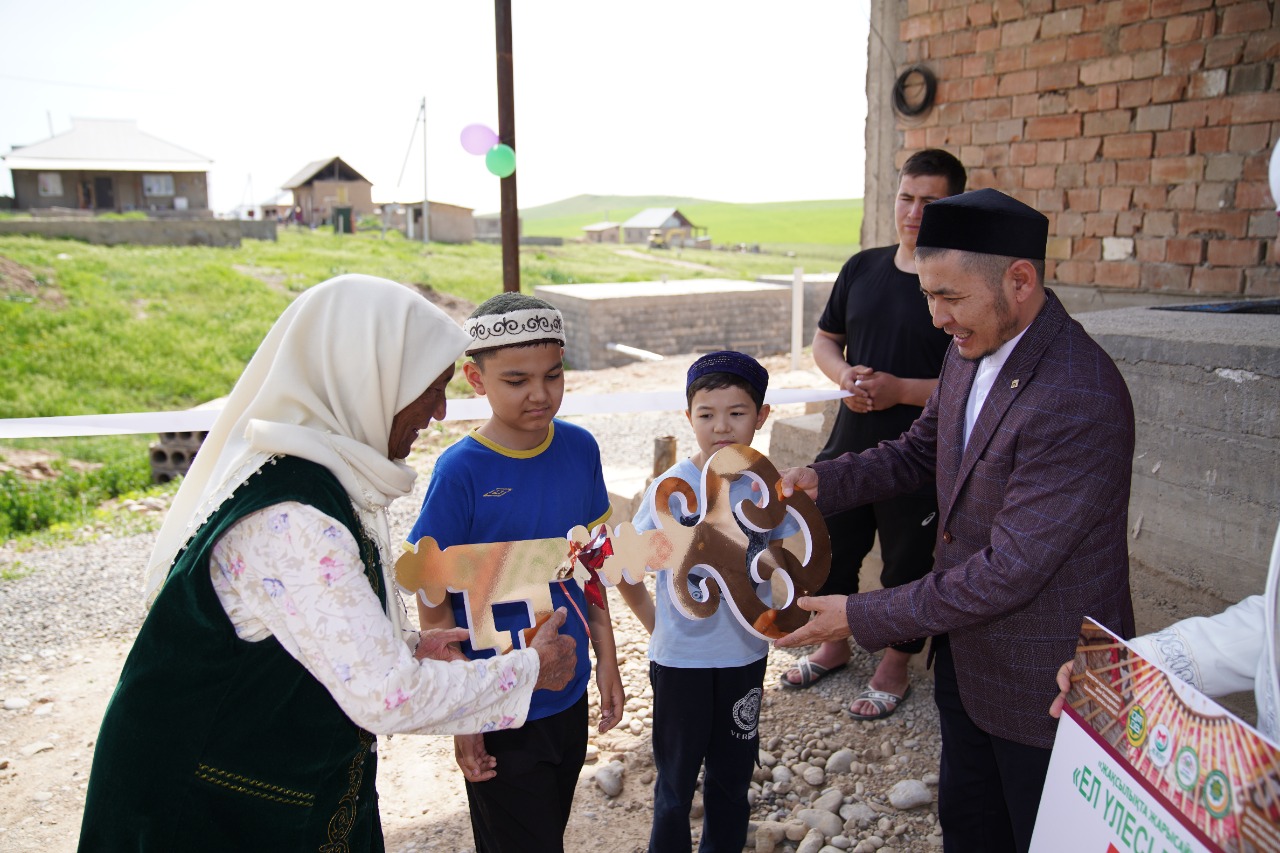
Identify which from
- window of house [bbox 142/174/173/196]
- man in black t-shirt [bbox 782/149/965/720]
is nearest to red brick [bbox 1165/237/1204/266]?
man in black t-shirt [bbox 782/149/965/720]

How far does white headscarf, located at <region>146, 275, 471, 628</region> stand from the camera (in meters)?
1.80

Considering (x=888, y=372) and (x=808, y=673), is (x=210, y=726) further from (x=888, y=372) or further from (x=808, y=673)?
(x=808, y=673)

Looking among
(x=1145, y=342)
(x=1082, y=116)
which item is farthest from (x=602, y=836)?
(x=1082, y=116)

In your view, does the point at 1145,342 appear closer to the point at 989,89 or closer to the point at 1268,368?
the point at 1268,368

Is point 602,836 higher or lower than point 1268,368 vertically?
lower

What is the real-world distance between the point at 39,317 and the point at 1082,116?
59.7 ft

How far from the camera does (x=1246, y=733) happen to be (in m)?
1.39

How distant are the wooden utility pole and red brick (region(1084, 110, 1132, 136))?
338 centimetres

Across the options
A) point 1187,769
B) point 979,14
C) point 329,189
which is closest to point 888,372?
point 1187,769

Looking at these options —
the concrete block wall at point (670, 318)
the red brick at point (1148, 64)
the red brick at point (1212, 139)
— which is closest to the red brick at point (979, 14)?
the red brick at point (1148, 64)

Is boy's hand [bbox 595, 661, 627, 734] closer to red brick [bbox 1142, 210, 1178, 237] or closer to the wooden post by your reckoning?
the wooden post

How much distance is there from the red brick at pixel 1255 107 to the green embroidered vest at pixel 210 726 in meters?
5.06

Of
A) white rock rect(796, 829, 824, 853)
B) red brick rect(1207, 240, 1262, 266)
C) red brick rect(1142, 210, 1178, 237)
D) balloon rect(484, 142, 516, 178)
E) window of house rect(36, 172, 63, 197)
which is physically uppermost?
window of house rect(36, 172, 63, 197)

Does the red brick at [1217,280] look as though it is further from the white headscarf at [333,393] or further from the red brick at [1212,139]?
the white headscarf at [333,393]
